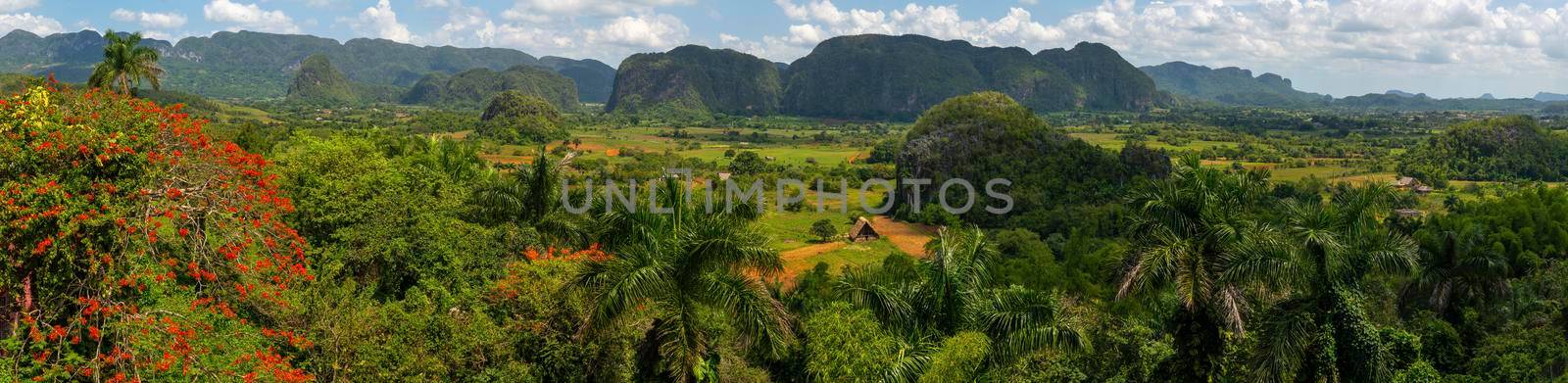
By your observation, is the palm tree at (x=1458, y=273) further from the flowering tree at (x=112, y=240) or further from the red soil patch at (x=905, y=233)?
the red soil patch at (x=905, y=233)

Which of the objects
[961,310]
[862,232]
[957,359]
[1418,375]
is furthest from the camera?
[862,232]

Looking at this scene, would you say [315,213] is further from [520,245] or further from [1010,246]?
[1010,246]

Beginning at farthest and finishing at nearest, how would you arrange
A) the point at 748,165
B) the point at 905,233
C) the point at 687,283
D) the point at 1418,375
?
Answer: 1. the point at 748,165
2. the point at 905,233
3. the point at 1418,375
4. the point at 687,283

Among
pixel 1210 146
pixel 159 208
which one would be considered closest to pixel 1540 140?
pixel 1210 146

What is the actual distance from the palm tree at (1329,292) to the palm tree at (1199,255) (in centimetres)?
37

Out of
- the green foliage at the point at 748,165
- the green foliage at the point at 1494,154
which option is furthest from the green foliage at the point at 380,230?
the green foliage at the point at 1494,154

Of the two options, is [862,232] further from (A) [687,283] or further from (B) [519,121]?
(B) [519,121]

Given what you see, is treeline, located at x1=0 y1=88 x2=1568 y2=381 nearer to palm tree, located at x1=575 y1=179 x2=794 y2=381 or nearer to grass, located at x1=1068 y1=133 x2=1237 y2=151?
palm tree, located at x1=575 y1=179 x2=794 y2=381

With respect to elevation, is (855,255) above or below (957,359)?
below

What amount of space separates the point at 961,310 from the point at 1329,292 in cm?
434

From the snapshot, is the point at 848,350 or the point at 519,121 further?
the point at 519,121

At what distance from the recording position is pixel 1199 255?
9891 millimetres

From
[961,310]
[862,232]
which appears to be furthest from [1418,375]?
[862,232]

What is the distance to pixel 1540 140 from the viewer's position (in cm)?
7925
